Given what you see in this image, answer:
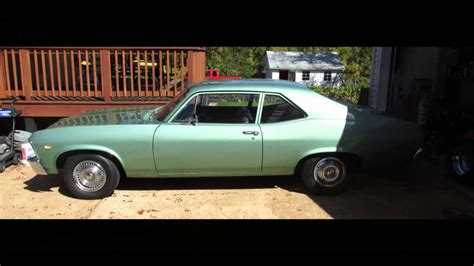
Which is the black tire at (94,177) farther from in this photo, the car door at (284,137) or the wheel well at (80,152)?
the car door at (284,137)

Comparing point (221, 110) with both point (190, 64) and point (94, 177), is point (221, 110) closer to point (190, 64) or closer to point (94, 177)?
point (94, 177)

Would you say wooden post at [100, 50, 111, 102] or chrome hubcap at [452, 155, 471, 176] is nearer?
chrome hubcap at [452, 155, 471, 176]

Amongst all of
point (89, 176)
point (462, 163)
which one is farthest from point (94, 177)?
point (462, 163)

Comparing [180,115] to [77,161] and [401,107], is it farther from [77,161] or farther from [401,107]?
[401,107]

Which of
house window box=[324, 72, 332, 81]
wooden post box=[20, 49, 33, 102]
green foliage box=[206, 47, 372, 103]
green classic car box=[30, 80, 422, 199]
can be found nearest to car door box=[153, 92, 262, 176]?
green classic car box=[30, 80, 422, 199]

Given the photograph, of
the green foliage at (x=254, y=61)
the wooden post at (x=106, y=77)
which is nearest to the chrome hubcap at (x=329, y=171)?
the wooden post at (x=106, y=77)

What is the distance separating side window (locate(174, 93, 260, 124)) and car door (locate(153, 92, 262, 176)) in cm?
1

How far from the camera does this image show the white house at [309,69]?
33.2m

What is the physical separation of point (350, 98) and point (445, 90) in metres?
14.8

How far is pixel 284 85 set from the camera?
5191 millimetres

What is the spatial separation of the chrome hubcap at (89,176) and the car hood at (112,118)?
511 mm

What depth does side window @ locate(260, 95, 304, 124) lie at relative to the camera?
16.2 feet

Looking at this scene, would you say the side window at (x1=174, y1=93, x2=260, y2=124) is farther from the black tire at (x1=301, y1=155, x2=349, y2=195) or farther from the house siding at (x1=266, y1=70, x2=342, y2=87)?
the house siding at (x1=266, y1=70, x2=342, y2=87)
